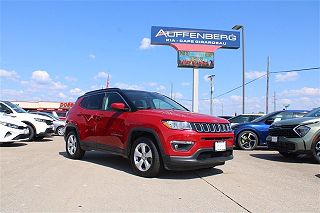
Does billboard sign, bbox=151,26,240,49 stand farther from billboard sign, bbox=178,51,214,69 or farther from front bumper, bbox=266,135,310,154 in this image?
front bumper, bbox=266,135,310,154

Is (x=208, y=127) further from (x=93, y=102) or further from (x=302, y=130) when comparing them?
(x=302, y=130)

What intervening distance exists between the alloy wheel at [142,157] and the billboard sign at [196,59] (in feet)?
79.8

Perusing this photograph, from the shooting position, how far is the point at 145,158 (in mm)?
6914

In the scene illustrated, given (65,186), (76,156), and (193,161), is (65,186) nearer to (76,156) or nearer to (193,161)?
(193,161)

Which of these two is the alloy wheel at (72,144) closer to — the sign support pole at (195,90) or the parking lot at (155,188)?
the parking lot at (155,188)

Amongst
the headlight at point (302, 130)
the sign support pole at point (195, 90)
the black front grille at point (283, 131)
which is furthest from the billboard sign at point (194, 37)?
the headlight at point (302, 130)

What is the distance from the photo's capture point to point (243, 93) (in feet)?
81.8

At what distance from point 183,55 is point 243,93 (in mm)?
7785

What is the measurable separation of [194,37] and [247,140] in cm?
1974

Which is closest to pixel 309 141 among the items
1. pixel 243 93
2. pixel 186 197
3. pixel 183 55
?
pixel 186 197

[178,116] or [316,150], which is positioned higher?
[178,116]

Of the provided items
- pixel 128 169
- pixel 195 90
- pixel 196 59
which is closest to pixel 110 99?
pixel 128 169

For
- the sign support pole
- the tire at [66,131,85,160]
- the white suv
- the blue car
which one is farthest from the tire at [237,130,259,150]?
the sign support pole

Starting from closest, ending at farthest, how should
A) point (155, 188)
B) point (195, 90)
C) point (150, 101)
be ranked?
1. point (155, 188)
2. point (150, 101)
3. point (195, 90)
